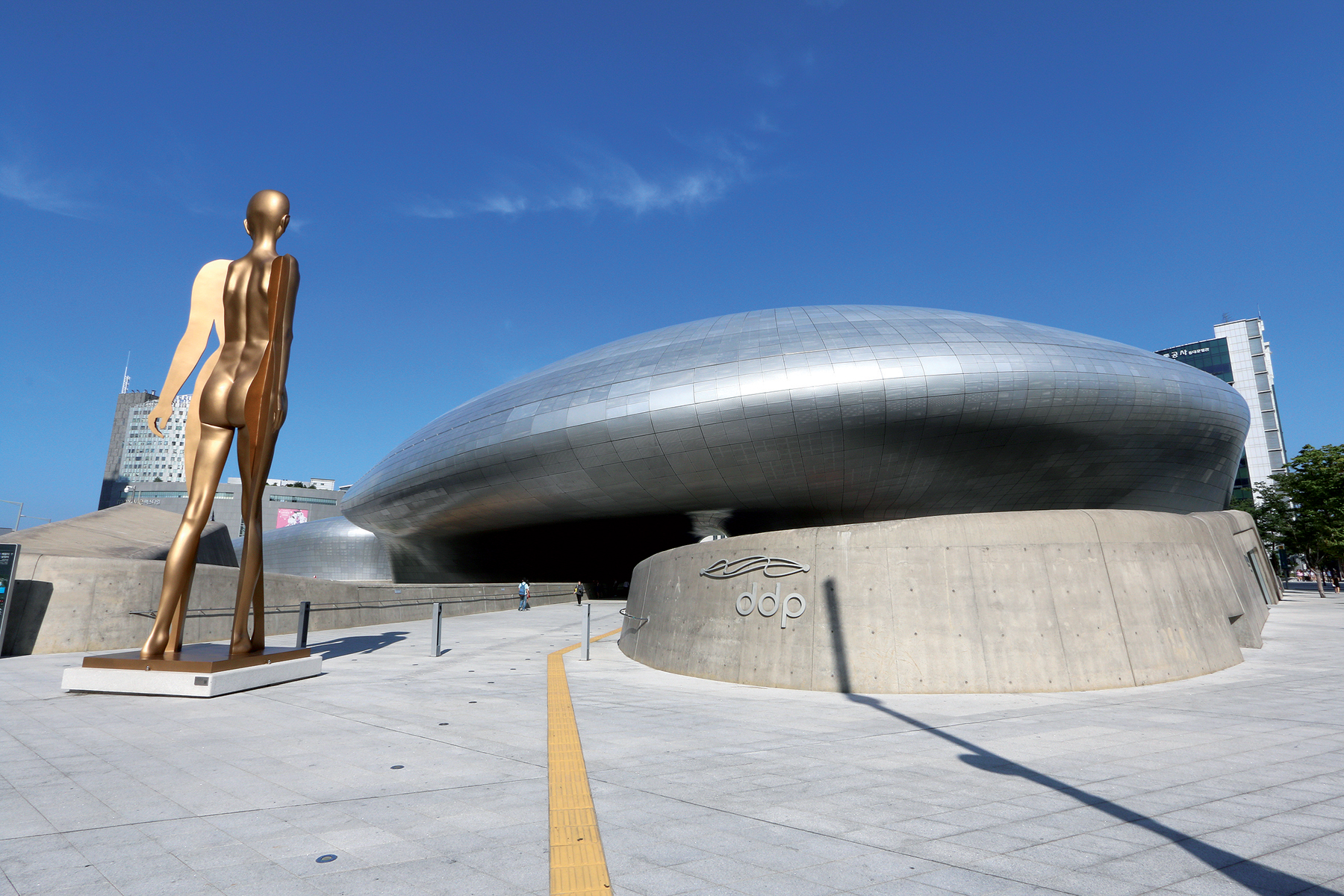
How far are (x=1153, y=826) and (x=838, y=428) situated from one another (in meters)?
21.3

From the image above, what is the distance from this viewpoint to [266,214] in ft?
37.2

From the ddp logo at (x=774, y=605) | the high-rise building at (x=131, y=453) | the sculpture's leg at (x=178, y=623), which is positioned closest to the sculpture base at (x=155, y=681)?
the sculpture's leg at (x=178, y=623)

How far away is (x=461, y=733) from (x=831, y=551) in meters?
6.11

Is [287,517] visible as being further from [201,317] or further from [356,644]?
[201,317]

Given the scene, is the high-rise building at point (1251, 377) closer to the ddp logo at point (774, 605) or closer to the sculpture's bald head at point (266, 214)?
the ddp logo at point (774, 605)

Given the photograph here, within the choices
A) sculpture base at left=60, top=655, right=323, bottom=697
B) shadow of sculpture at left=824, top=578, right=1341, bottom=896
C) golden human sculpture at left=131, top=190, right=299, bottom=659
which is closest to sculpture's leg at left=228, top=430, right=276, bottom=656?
golden human sculpture at left=131, top=190, right=299, bottom=659

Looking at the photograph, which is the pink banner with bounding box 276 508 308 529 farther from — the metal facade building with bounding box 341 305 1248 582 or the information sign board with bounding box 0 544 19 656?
the information sign board with bounding box 0 544 19 656

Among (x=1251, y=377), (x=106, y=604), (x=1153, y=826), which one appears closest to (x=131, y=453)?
(x=106, y=604)

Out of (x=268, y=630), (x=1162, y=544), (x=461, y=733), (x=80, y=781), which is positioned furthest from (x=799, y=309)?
(x=80, y=781)

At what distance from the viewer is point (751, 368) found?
2552cm

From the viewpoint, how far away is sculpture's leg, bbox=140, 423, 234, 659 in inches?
392

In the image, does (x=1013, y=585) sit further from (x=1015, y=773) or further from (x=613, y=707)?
(x=613, y=707)

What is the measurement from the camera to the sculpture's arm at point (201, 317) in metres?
11.4

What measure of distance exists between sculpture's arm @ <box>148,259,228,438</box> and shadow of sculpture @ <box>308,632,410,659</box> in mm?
5915
